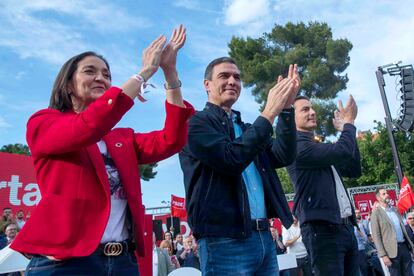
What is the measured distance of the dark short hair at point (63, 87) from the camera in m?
2.23

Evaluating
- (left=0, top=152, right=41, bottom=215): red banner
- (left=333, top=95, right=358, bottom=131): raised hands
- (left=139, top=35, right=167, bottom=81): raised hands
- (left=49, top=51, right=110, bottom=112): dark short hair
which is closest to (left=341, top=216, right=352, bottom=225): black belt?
(left=333, top=95, right=358, bottom=131): raised hands

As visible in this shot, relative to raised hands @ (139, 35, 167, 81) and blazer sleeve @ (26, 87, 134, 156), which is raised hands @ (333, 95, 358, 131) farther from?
blazer sleeve @ (26, 87, 134, 156)

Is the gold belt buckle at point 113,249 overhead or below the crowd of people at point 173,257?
overhead

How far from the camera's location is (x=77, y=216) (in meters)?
1.86

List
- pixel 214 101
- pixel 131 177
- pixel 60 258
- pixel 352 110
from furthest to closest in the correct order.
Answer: pixel 352 110, pixel 214 101, pixel 131 177, pixel 60 258

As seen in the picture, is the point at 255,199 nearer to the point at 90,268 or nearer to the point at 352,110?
the point at 90,268

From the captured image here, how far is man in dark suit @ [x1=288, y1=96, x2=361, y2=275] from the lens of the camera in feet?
10.9

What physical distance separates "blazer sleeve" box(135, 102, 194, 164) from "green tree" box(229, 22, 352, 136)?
28.4 metres

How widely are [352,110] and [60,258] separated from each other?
2767 millimetres

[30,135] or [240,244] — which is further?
[240,244]

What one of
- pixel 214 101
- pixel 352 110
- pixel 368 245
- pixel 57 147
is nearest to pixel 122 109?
pixel 57 147

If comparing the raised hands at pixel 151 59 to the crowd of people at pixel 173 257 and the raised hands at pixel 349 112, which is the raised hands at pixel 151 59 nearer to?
the raised hands at pixel 349 112

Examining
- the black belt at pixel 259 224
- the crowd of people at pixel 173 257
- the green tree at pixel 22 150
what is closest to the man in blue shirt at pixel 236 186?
the black belt at pixel 259 224

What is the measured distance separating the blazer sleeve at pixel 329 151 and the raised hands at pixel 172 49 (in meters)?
1.76
